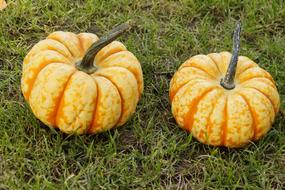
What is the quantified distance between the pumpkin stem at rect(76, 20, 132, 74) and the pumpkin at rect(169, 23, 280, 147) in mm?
474

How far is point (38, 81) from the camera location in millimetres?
2898

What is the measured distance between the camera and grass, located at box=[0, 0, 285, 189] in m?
2.92

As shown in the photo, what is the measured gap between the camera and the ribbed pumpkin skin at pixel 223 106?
293 centimetres

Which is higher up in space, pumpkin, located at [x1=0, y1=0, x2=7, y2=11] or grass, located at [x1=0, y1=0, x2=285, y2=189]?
pumpkin, located at [x1=0, y1=0, x2=7, y2=11]

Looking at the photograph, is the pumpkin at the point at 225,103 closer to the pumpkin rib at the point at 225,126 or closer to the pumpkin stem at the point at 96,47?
the pumpkin rib at the point at 225,126

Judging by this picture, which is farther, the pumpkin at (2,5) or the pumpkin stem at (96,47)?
the pumpkin at (2,5)

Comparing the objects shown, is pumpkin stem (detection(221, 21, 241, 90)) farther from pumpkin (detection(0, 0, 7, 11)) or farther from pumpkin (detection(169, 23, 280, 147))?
pumpkin (detection(0, 0, 7, 11))

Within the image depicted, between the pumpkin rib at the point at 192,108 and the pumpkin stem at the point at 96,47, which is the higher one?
the pumpkin stem at the point at 96,47

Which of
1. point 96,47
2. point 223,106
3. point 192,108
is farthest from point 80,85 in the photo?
point 223,106

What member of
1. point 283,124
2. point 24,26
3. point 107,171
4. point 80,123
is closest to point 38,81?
point 80,123

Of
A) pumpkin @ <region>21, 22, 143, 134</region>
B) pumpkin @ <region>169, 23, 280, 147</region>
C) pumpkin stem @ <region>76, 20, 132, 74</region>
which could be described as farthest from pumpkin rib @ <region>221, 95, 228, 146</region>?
pumpkin stem @ <region>76, 20, 132, 74</region>

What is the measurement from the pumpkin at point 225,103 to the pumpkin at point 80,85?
0.89 ft

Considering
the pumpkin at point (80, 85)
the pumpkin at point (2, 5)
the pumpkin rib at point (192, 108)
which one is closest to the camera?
the pumpkin at point (80, 85)

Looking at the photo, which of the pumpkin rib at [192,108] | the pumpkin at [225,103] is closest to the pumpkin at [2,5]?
the pumpkin at [225,103]
